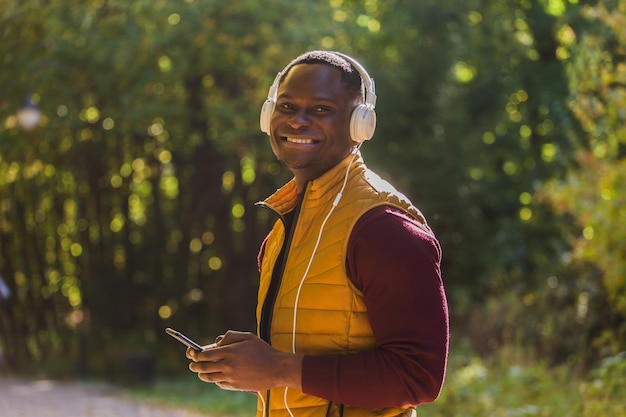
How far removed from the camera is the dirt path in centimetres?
1198

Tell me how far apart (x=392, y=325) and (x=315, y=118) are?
53cm

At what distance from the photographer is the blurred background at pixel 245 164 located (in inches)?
437

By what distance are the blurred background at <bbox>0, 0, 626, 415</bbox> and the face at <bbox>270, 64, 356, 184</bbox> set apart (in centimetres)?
644

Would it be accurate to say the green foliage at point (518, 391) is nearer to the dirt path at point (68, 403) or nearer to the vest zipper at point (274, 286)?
the dirt path at point (68, 403)

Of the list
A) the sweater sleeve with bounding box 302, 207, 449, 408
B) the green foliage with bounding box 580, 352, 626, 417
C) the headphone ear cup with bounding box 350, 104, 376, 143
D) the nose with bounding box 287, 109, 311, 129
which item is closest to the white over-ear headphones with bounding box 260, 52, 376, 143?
the headphone ear cup with bounding box 350, 104, 376, 143

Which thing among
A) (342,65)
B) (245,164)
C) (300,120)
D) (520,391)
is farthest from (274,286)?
(245,164)

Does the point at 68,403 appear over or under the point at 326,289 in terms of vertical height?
under

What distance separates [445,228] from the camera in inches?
567

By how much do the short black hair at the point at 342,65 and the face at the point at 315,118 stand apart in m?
0.01

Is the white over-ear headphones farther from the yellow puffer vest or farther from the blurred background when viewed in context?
the blurred background

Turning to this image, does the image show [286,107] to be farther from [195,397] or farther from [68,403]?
[195,397]

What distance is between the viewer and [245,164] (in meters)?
18.2

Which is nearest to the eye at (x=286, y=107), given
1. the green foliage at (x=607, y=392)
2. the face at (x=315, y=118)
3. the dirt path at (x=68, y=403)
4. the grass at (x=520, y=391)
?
the face at (x=315, y=118)

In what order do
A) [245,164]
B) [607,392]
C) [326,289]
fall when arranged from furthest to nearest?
[245,164] → [607,392] → [326,289]
